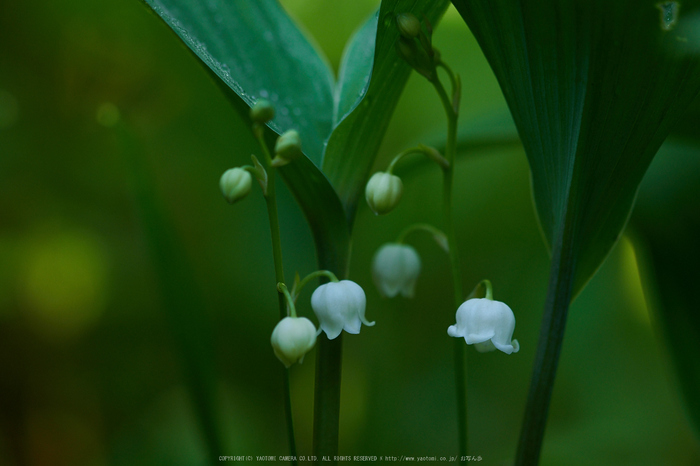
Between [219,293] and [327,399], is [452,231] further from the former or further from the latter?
[219,293]

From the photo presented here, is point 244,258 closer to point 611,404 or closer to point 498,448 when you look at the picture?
point 498,448

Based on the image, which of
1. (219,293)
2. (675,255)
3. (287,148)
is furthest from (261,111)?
(219,293)

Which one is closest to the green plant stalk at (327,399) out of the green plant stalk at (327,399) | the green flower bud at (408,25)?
the green plant stalk at (327,399)

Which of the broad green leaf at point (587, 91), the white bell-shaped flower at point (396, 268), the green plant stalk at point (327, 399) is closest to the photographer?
the broad green leaf at point (587, 91)

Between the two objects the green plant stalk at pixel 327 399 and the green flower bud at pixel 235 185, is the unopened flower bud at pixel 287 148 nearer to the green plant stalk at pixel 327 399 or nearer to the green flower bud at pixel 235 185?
the green flower bud at pixel 235 185

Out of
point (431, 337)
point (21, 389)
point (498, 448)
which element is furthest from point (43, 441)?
point (498, 448)
